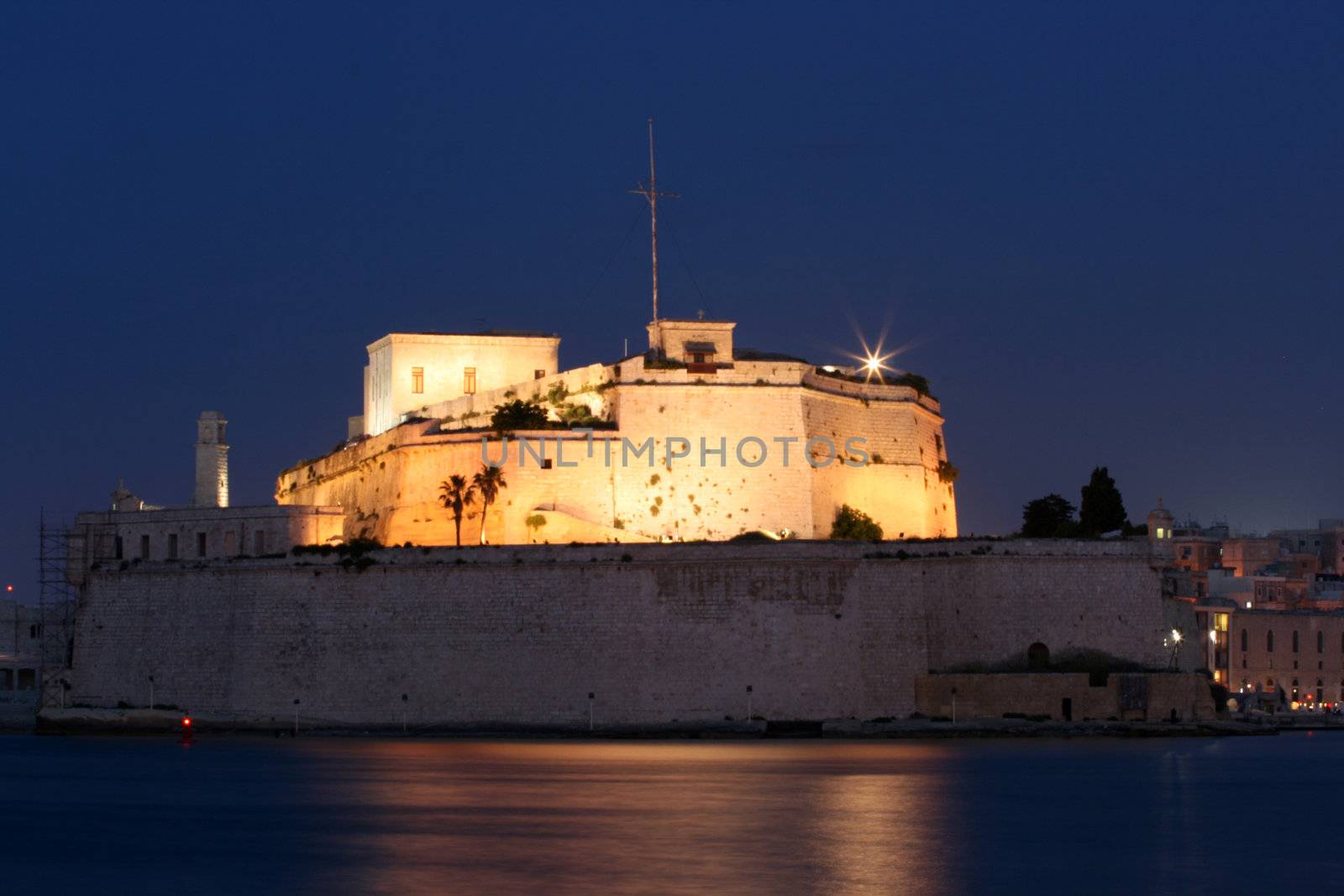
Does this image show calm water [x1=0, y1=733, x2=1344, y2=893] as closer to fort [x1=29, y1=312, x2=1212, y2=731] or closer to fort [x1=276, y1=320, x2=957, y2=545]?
fort [x1=29, y1=312, x2=1212, y2=731]

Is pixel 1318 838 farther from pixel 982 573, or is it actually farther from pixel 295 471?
pixel 295 471

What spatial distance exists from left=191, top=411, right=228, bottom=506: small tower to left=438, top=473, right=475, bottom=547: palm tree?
10421mm

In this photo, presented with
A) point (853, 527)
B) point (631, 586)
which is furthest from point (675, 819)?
point (853, 527)

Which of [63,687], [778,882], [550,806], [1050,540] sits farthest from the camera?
[63,687]

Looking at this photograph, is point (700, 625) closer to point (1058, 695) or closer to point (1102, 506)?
point (1058, 695)

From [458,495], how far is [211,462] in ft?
38.1

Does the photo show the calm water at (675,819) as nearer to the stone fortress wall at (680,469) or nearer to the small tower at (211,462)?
the stone fortress wall at (680,469)

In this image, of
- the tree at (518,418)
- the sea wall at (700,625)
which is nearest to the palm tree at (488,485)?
the tree at (518,418)

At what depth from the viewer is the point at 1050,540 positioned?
1467 inches

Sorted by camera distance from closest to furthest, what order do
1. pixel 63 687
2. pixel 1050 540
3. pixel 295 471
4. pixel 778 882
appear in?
pixel 778 882
pixel 1050 540
pixel 63 687
pixel 295 471

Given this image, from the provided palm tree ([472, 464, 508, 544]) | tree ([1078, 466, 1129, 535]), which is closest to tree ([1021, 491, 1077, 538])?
tree ([1078, 466, 1129, 535])

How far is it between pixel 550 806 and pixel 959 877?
7.29 meters

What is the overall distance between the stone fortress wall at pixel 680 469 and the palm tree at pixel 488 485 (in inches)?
5.2

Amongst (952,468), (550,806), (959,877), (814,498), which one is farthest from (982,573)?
(959,877)
